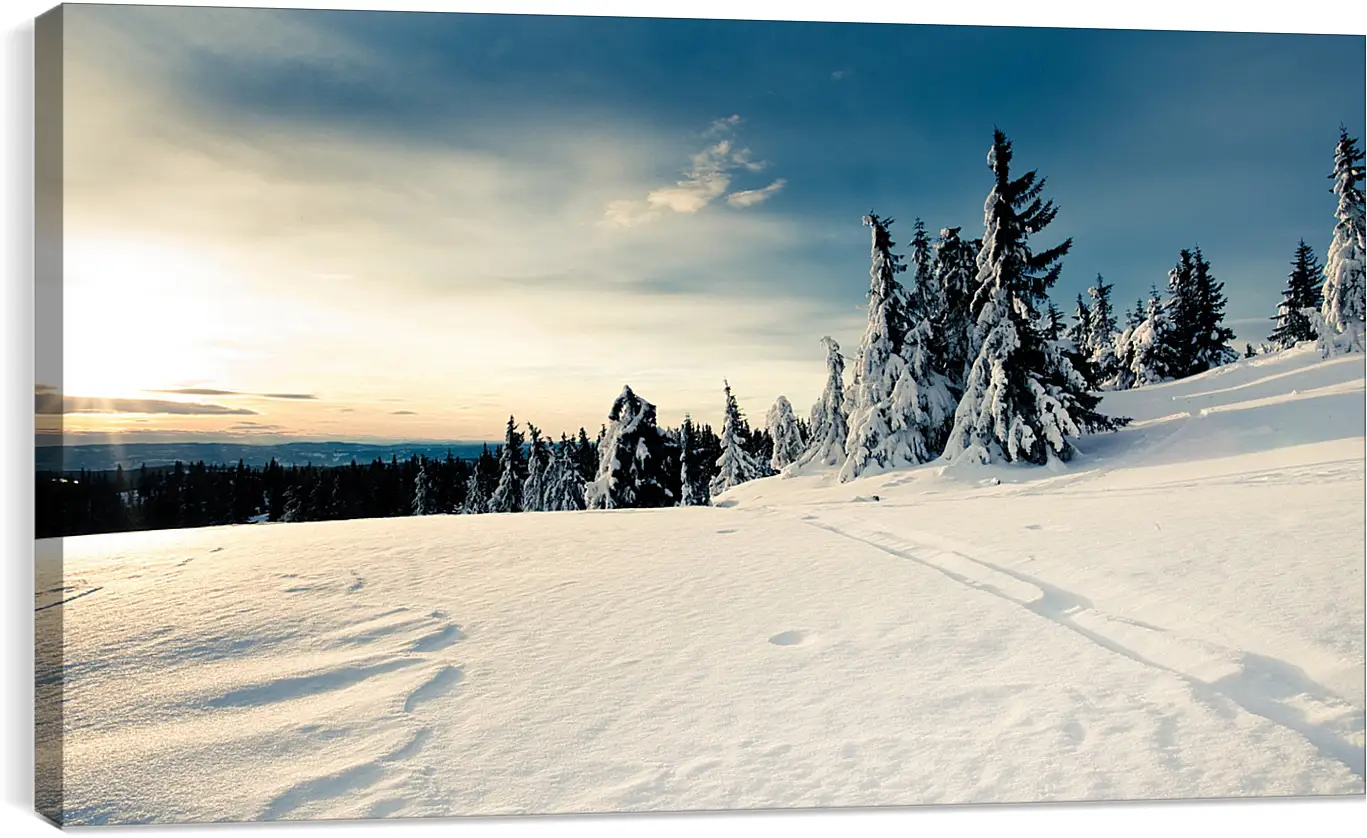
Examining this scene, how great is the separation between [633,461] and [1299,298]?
5.78m

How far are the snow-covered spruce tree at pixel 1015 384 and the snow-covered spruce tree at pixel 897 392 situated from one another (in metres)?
2.25

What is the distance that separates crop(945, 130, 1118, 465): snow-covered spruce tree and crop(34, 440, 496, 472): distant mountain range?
28.7ft

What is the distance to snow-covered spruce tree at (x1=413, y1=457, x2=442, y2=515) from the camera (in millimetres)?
Answer: 5398

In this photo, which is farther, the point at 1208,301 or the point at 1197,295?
the point at 1197,295

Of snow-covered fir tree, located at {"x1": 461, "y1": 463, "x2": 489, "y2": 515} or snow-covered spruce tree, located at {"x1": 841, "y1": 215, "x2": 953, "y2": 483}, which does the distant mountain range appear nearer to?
snow-covered fir tree, located at {"x1": 461, "y1": 463, "x2": 489, "y2": 515}

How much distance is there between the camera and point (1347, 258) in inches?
165

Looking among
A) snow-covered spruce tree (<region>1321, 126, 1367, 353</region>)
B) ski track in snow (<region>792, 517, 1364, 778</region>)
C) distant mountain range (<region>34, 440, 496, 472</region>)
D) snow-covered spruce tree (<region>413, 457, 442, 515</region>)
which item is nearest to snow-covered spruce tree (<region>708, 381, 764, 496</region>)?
snow-covered spruce tree (<region>413, 457, 442, 515</region>)

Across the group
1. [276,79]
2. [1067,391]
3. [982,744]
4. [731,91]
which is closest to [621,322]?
[731,91]

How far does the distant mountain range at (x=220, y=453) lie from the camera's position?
359 centimetres

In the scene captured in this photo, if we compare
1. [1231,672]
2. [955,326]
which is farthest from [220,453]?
[955,326]

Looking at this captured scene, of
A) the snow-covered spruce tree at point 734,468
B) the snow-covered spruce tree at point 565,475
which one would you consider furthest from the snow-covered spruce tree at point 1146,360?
the snow-covered spruce tree at point 565,475

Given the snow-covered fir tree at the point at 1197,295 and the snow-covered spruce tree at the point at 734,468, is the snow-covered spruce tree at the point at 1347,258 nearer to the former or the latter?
the snow-covered fir tree at the point at 1197,295

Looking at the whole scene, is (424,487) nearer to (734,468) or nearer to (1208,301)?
(1208,301)

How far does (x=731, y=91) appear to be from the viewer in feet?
14.1
